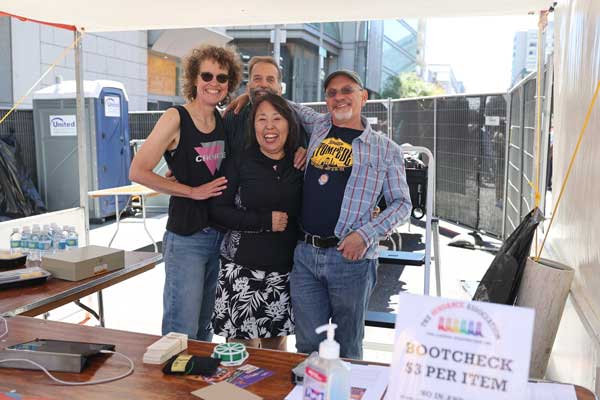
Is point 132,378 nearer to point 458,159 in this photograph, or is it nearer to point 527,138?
point 527,138

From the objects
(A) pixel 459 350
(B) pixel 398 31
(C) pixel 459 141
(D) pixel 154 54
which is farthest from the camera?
(B) pixel 398 31

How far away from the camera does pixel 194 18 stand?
397 centimetres

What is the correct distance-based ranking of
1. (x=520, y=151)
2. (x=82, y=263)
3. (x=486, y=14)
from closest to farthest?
(x=82, y=263) → (x=486, y=14) → (x=520, y=151)

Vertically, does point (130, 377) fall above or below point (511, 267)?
below

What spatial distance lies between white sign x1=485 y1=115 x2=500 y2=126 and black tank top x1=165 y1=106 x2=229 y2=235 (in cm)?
619

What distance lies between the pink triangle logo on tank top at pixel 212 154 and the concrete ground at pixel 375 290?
65.6 inches

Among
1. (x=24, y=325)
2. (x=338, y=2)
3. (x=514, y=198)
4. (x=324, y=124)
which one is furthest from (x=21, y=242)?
(x=514, y=198)

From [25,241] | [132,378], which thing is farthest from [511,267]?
[25,241]

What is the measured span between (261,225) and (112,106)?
736 cm

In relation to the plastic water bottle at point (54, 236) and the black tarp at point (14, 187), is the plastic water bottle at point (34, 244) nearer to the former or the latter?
the plastic water bottle at point (54, 236)

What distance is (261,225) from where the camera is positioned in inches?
94.5

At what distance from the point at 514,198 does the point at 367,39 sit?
2995 centimetres

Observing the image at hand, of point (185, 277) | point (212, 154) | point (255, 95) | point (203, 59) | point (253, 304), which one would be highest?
point (203, 59)

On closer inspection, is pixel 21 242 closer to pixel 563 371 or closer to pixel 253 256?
pixel 253 256
